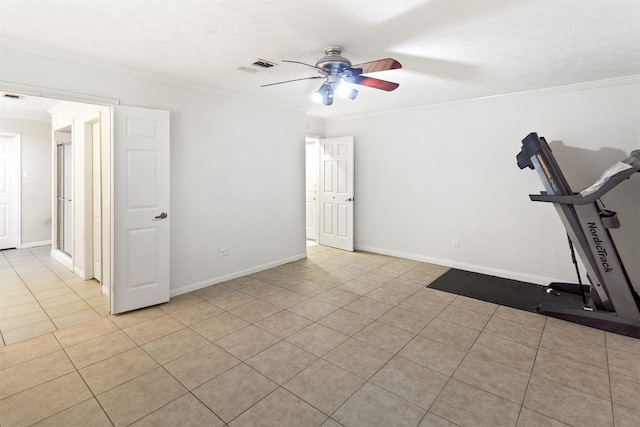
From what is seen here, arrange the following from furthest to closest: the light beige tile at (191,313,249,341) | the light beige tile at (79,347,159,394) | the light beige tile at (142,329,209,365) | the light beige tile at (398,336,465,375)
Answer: the light beige tile at (191,313,249,341) → the light beige tile at (142,329,209,365) → the light beige tile at (398,336,465,375) → the light beige tile at (79,347,159,394)

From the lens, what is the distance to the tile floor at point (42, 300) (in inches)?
120

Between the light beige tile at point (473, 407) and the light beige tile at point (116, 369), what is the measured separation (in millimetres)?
2080

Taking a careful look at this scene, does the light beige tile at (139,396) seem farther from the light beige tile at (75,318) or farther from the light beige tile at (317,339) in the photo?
the light beige tile at (75,318)

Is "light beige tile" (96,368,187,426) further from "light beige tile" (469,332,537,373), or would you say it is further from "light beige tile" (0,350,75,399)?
"light beige tile" (469,332,537,373)

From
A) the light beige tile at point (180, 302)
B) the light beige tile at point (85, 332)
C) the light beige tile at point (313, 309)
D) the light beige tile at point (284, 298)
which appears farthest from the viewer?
the light beige tile at point (284, 298)

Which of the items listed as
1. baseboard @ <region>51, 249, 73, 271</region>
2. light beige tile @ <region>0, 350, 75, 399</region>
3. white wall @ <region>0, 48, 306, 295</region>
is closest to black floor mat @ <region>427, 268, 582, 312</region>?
white wall @ <region>0, 48, 306, 295</region>

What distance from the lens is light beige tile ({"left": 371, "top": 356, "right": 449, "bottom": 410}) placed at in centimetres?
212

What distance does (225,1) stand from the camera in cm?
203

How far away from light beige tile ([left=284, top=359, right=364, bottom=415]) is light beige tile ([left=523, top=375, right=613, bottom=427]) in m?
1.13

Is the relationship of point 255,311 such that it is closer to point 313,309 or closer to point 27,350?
point 313,309

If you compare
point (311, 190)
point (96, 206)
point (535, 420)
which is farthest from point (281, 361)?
point (311, 190)

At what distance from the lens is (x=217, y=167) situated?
165 inches

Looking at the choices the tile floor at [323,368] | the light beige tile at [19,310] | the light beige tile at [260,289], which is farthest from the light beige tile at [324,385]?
the light beige tile at [19,310]

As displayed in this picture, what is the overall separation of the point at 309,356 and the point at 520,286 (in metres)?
3.10
